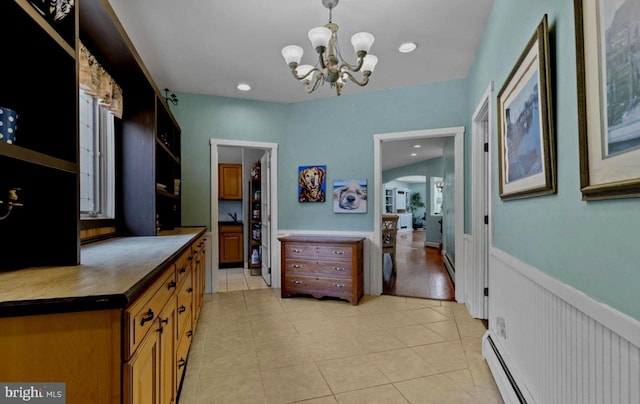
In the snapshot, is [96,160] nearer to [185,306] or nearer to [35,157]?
[185,306]

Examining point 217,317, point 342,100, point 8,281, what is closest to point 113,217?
point 217,317

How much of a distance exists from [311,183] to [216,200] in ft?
4.32

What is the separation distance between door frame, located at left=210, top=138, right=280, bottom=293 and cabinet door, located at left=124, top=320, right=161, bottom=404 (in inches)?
115

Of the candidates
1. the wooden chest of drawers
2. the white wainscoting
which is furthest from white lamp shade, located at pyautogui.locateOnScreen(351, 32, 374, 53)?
the wooden chest of drawers

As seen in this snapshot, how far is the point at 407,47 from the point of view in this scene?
2.92 metres

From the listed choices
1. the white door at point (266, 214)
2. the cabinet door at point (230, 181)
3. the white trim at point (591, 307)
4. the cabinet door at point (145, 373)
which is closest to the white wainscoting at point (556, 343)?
the white trim at point (591, 307)

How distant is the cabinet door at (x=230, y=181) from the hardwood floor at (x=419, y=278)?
10.5ft

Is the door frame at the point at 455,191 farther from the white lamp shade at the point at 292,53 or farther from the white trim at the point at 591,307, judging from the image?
the white trim at the point at 591,307

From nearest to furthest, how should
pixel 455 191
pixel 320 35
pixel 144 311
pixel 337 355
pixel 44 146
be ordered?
pixel 144 311, pixel 44 146, pixel 320 35, pixel 337 355, pixel 455 191

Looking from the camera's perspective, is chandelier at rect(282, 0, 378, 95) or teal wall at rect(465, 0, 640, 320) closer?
teal wall at rect(465, 0, 640, 320)

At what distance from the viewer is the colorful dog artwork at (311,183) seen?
423 centimetres

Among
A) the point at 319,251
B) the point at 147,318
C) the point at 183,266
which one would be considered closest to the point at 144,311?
the point at 147,318

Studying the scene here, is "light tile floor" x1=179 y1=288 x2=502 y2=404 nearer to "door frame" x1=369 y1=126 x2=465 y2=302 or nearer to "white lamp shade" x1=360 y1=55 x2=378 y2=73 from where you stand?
"door frame" x1=369 y1=126 x2=465 y2=302

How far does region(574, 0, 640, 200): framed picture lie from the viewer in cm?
79
